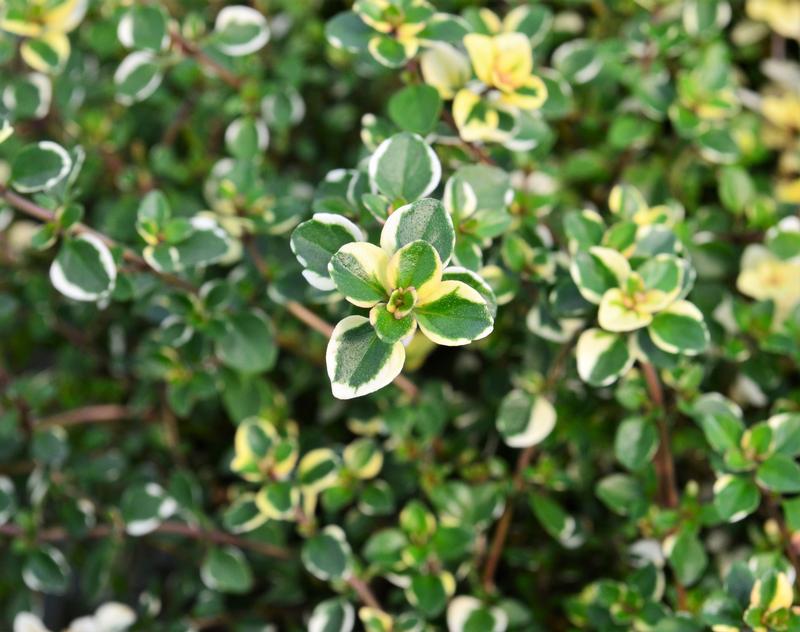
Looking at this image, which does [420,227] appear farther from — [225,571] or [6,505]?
[6,505]

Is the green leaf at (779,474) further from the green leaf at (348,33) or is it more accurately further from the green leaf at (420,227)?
the green leaf at (348,33)

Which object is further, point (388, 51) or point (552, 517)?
point (552, 517)

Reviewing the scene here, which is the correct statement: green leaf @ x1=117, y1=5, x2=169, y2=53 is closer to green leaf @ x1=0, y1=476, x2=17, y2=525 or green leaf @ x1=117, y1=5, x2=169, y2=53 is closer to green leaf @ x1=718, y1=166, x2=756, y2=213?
green leaf @ x1=0, y1=476, x2=17, y2=525

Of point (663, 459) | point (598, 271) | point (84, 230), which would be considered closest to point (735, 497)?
point (663, 459)

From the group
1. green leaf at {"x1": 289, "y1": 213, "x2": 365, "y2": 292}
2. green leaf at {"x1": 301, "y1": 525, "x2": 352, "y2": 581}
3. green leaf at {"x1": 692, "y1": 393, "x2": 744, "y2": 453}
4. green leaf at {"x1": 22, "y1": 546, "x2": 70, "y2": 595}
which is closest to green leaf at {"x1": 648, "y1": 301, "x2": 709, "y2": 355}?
green leaf at {"x1": 692, "y1": 393, "x2": 744, "y2": 453}

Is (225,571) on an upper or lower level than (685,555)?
lower

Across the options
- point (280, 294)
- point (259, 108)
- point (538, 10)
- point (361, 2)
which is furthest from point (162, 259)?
point (538, 10)
